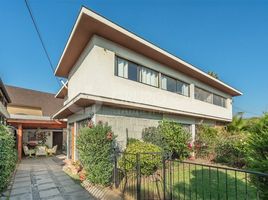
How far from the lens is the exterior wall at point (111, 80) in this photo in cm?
923

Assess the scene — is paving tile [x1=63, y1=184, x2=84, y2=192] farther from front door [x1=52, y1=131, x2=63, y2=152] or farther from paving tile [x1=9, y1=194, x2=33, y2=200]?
front door [x1=52, y1=131, x2=63, y2=152]

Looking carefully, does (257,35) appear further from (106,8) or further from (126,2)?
(106,8)

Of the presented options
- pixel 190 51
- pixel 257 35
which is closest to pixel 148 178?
pixel 257 35

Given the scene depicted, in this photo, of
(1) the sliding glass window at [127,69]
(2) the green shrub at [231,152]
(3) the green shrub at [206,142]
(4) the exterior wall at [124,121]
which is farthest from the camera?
(3) the green shrub at [206,142]

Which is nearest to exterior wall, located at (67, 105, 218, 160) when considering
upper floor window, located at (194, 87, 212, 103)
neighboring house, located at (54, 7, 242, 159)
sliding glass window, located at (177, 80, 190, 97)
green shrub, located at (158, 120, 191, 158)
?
neighboring house, located at (54, 7, 242, 159)

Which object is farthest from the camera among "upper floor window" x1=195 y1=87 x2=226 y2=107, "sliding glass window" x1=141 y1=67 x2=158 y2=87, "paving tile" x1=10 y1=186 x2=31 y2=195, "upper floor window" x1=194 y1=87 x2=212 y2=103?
"upper floor window" x1=195 y1=87 x2=226 y2=107

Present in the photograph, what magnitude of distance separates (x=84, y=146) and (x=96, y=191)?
176 centimetres

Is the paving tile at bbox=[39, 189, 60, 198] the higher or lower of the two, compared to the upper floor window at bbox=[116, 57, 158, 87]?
lower

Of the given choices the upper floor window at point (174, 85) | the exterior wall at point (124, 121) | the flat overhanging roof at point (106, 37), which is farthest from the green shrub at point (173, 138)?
the flat overhanging roof at point (106, 37)

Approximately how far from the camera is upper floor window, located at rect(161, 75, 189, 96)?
42.8 feet

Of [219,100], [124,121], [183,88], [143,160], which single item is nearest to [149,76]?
[124,121]

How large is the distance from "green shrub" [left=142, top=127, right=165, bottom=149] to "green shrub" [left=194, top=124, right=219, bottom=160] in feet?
14.7

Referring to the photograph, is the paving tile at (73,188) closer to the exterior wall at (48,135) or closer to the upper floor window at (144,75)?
the upper floor window at (144,75)

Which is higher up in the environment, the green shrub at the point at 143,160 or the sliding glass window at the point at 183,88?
the sliding glass window at the point at 183,88
